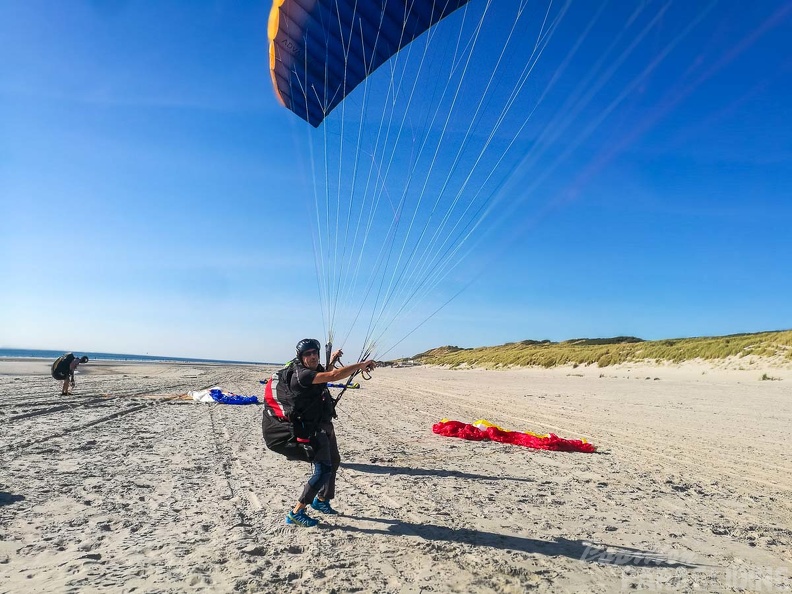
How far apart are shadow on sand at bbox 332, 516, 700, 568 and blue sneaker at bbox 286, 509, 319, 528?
0.64 ft

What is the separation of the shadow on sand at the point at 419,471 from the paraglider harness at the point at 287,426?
192cm

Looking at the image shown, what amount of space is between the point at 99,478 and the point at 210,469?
3.59 feet

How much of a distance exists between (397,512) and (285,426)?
124cm

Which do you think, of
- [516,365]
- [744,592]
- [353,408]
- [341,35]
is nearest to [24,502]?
[744,592]

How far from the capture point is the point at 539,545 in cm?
348

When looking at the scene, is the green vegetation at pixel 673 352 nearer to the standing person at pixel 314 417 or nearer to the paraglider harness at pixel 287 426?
the standing person at pixel 314 417

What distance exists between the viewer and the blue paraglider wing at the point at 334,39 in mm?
7414

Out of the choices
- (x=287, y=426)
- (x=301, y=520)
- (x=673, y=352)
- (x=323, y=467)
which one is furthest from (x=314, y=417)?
(x=673, y=352)

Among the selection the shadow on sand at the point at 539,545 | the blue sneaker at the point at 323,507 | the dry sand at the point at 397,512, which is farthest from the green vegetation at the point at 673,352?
the blue sneaker at the point at 323,507

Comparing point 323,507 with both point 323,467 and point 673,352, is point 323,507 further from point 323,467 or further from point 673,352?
point 673,352

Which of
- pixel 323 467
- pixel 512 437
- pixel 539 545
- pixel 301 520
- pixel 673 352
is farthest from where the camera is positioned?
pixel 673 352

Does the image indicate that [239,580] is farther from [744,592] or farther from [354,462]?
[354,462]

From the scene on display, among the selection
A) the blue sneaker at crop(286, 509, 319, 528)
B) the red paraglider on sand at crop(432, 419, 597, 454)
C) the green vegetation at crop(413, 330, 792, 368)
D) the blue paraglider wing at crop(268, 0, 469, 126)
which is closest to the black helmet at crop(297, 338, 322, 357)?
the blue sneaker at crop(286, 509, 319, 528)

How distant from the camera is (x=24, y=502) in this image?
13.4 ft
